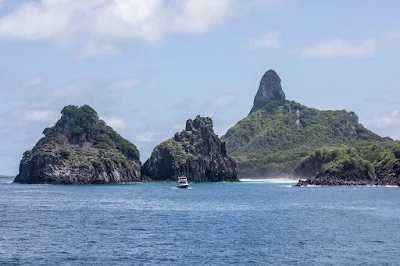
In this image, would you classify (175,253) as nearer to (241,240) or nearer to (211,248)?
(211,248)

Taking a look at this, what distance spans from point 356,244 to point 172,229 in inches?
1095

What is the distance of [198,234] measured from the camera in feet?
299

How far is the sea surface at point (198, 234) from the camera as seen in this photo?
71.1 meters

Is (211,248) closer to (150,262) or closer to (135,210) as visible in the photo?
(150,262)

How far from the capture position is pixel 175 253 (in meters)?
74.6

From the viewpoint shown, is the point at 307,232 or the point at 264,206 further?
the point at 264,206

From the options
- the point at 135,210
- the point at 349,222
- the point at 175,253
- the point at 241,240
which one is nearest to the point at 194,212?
the point at 135,210

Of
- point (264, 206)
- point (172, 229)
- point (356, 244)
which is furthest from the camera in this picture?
point (264, 206)

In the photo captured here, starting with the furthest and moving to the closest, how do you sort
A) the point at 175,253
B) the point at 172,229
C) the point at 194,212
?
the point at 194,212 → the point at 172,229 → the point at 175,253

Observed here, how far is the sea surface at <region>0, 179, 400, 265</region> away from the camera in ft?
233

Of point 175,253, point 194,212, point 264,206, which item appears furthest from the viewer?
point 264,206

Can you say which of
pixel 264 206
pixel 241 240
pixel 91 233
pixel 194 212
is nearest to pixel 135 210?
pixel 194 212

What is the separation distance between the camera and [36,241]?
81.7 meters

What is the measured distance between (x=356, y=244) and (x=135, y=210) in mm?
58508
